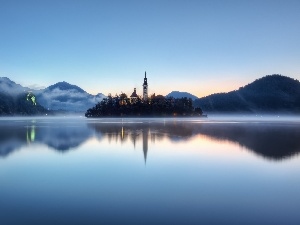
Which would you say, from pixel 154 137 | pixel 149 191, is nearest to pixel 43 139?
pixel 154 137

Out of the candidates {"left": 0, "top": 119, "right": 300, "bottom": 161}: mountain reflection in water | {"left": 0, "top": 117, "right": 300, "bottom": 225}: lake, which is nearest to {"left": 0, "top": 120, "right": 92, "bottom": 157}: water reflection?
{"left": 0, "top": 119, "right": 300, "bottom": 161}: mountain reflection in water

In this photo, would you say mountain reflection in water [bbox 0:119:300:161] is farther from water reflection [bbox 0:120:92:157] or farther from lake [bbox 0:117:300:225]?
lake [bbox 0:117:300:225]

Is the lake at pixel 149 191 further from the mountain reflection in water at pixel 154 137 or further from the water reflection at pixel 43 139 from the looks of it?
the water reflection at pixel 43 139

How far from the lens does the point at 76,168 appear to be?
17234 mm

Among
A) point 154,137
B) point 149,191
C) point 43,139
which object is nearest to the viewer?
point 149,191

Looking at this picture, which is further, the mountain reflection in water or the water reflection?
the water reflection

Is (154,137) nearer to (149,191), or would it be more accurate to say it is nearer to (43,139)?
(43,139)

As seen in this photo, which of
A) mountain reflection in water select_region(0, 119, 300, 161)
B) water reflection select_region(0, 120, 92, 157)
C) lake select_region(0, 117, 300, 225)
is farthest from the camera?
water reflection select_region(0, 120, 92, 157)

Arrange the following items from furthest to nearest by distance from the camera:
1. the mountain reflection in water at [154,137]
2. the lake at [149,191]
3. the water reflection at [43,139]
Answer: the water reflection at [43,139] → the mountain reflection in water at [154,137] → the lake at [149,191]

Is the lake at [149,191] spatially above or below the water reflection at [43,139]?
below

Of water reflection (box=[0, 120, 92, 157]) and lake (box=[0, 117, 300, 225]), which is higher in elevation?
water reflection (box=[0, 120, 92, 157])

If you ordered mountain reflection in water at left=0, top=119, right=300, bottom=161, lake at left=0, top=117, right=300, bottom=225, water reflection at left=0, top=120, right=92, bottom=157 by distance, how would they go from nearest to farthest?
1. lake at left=0, top=117, right=300, bottom=225
2. mountain reflection in water at left=0, top=119, right=300, bottom=161
3. water reflection at left=0, top=120, right=92, bottom=157

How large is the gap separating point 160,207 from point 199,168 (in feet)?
27.0

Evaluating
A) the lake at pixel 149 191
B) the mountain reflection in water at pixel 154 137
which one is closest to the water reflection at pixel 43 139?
the mountain reflection in water at pixel 154 137
